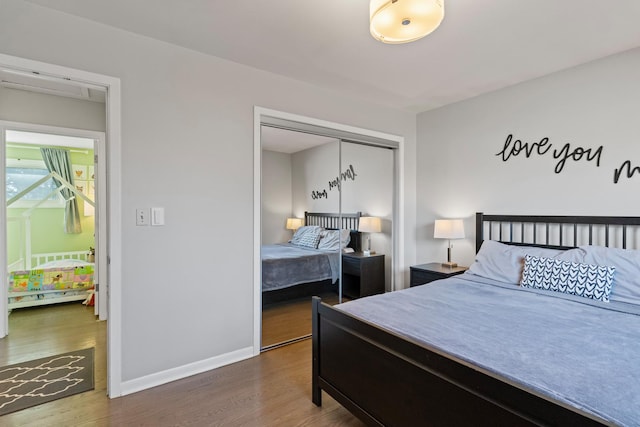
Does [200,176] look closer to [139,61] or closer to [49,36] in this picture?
[139,61]

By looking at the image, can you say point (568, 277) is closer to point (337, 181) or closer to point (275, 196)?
point (337, 181)

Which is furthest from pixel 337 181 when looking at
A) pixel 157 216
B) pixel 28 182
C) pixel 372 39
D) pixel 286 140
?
pixel 28 182

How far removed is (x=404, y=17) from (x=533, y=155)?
2.30 meters

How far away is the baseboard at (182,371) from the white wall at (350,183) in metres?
1.40

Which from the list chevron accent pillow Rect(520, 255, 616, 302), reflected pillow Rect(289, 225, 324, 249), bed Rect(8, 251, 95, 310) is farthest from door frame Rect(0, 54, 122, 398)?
chevron accent pillow Rect(520, 255, 616, 302)

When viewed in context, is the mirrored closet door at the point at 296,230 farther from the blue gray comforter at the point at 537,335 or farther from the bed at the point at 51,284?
the bed at the point at 51,284

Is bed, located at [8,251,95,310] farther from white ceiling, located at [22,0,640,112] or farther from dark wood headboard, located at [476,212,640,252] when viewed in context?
dark wood headboard, located at [476,212,640,252]

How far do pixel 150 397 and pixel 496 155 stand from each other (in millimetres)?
3701

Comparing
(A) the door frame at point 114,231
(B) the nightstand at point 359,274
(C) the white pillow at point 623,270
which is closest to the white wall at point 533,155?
(C) the white pillow at point 623,270

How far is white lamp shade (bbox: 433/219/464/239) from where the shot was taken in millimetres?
3441

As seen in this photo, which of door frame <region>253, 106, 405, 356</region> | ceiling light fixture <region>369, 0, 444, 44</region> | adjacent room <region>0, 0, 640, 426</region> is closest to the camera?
ceiling light fixture <region>369, 0, 444, 44</region>

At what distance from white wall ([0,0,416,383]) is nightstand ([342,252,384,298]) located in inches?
50.1

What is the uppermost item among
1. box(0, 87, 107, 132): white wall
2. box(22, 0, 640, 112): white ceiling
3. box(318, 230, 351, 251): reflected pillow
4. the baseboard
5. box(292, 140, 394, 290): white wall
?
box(22, 0, 640, 112): white ceiling

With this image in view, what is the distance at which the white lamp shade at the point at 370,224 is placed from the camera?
148 inches
